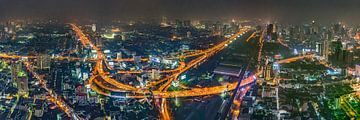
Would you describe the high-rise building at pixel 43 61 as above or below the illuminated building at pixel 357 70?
above

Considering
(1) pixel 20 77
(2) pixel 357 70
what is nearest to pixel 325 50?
(2) pixel 357 70

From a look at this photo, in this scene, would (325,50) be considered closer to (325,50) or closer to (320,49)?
(325,50)

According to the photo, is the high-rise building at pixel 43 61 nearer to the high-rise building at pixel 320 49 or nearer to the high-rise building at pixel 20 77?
the high-rise building at pixel 20 77

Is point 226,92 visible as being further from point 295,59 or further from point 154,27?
point 154,27

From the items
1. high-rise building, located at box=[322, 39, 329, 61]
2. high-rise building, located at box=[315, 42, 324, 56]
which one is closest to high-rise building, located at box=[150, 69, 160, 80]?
high-rise building, located at box=[322, 39, 329, 61]

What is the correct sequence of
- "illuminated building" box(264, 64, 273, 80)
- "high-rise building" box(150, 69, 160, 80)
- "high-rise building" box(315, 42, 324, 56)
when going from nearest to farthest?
"high-rise building" box(150, 69, 160, 80) < "illuminated building" box(264, 64, 273, 80) < "high-rise building" box(315, 42, 324, 56)

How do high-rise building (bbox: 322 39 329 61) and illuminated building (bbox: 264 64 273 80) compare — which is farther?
high-rise building (bbox: 322 39 329 61)

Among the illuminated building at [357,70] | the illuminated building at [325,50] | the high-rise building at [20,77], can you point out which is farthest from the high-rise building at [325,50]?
the high-rise building at [20,77]

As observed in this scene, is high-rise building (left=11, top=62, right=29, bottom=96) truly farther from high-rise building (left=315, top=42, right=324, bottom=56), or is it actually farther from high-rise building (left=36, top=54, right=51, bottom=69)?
high-rise building (left=315, top=42, right=324, bottom=56)

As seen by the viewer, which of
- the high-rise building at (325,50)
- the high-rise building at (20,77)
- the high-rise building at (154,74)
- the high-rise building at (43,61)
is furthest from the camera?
the high-rise building at (325,50)

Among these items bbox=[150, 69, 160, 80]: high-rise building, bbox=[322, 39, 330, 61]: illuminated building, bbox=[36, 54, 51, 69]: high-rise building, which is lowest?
bbox=[150, 69, 160, 80]: high-rise building

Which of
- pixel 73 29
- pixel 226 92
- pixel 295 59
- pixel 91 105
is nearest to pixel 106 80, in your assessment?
pixel 91 105
